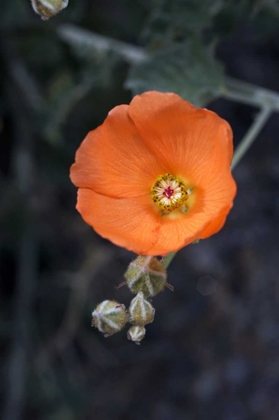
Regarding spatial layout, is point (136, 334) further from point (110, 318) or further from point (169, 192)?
point (169, 192)

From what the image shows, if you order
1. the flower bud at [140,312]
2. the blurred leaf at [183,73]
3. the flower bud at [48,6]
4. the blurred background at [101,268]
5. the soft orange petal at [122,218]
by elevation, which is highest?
the flower bud at [48,6]

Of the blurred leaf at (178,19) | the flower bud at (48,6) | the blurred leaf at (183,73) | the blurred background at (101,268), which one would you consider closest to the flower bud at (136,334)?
the flower bud at (48,6)

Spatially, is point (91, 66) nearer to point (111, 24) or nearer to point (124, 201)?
point (111, 24)

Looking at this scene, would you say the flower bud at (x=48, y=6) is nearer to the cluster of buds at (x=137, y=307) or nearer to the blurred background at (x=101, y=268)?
the cluster of buds at (x=137, y=307)

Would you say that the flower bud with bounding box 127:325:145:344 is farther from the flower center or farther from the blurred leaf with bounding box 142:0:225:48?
the blurred leaf with bounding box 142:0:225:48

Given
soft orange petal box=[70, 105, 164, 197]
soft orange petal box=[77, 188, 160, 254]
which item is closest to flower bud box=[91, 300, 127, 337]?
soft orange petal box=[77, 188, 160, 254]

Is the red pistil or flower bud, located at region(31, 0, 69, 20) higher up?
flower bud, located at region(31, 0, 69, 20)
